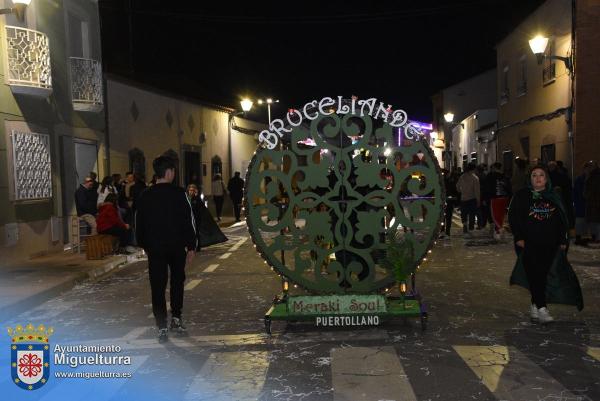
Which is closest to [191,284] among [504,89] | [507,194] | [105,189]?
[105,189]

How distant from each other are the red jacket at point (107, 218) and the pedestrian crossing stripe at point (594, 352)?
30.6 ft

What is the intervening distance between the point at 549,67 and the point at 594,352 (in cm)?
1512

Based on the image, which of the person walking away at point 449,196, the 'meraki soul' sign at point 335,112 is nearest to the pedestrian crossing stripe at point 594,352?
the 'meraki soul' sign at point 335,112

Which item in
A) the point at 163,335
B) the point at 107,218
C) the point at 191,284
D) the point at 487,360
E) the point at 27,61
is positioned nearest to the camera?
the point at 487,360

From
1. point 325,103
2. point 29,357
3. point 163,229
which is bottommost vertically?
point 29,357

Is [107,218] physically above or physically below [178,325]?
above

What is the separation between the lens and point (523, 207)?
6.62 metres

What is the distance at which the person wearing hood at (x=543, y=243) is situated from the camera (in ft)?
21.3

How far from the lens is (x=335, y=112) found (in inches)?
256

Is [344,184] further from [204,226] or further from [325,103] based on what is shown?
[204,226]

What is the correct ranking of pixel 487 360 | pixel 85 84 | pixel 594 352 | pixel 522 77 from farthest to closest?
pixel 522 77 < pixel 85 84 < pixel 594 352 < pixel 487 360

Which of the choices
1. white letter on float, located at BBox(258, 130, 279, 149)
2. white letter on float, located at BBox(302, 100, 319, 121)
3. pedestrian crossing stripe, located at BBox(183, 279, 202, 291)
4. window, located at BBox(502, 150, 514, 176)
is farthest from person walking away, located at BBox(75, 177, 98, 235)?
window, located at BBox(502, 150, 514, 176)

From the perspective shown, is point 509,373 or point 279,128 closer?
point 509,373

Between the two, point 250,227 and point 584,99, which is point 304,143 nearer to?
point 250,227
